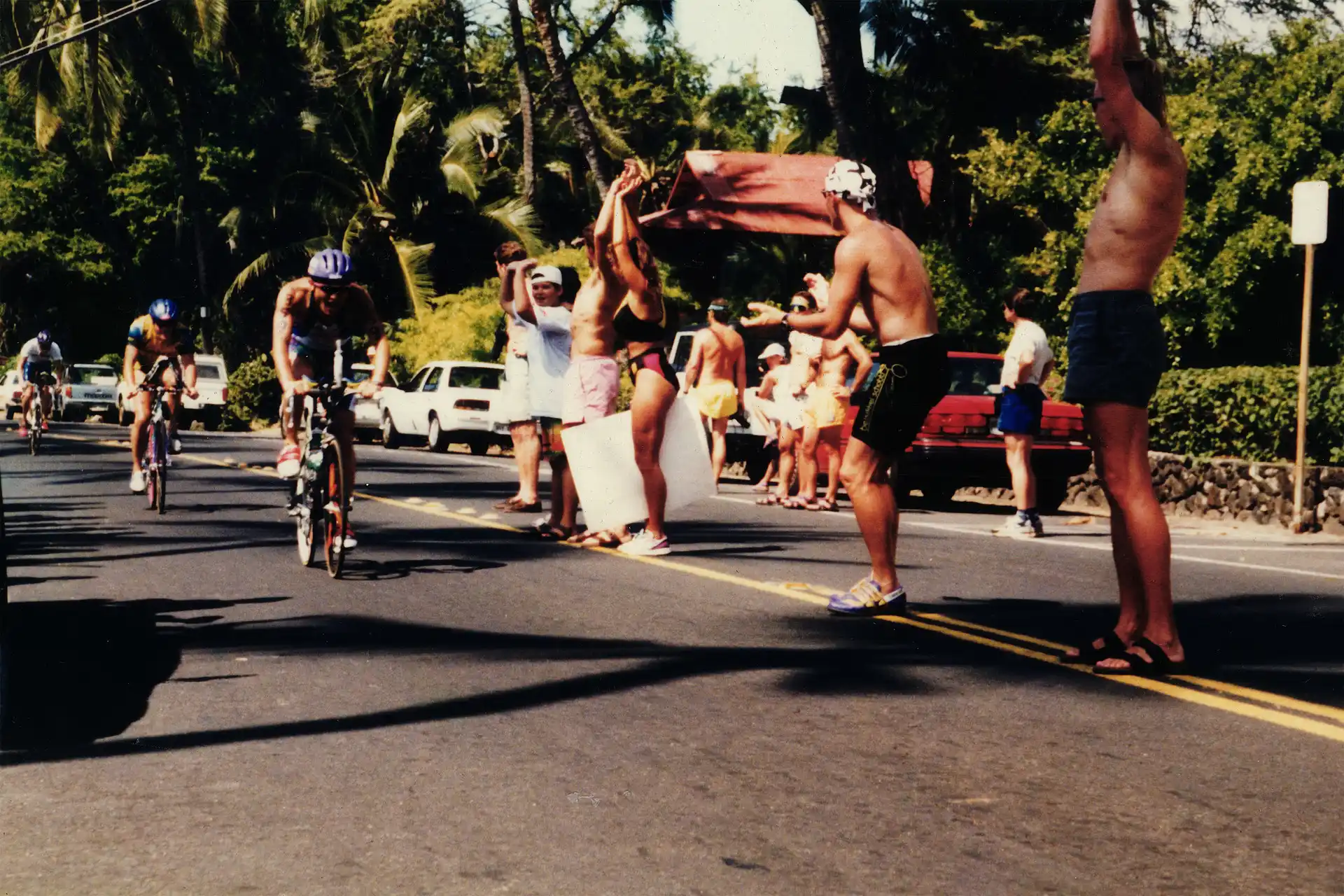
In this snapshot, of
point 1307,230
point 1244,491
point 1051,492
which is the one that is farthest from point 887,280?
point 1051,492

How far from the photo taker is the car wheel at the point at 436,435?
3016 cm

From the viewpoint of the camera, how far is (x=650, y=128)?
57.4 m

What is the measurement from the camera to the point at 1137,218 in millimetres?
6902

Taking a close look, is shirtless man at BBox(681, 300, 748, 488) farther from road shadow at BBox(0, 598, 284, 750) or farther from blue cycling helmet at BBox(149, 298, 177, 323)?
road shadow at BBox(0, 598, 284, 750)

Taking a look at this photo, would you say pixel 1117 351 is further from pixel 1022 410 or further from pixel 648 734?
pixel 1022 410

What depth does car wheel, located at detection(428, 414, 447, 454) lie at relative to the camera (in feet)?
98.9

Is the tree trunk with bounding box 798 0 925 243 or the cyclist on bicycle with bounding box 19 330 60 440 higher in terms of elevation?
the tree trunk with bounding box 798 0 925 243

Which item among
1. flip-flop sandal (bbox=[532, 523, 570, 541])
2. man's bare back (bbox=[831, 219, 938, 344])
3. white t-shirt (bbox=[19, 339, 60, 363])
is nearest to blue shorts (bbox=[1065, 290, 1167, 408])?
man's bare back (bbox=[831, 219, 938, 344])

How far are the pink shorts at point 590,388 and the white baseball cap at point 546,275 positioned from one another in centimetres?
163

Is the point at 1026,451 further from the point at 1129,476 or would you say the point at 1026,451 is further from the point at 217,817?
the point at 217,817

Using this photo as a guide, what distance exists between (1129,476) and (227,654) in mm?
3548

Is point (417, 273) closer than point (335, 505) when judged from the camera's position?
No

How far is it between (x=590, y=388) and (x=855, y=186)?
3339mm

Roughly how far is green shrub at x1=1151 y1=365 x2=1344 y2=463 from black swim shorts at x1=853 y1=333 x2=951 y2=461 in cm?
902
